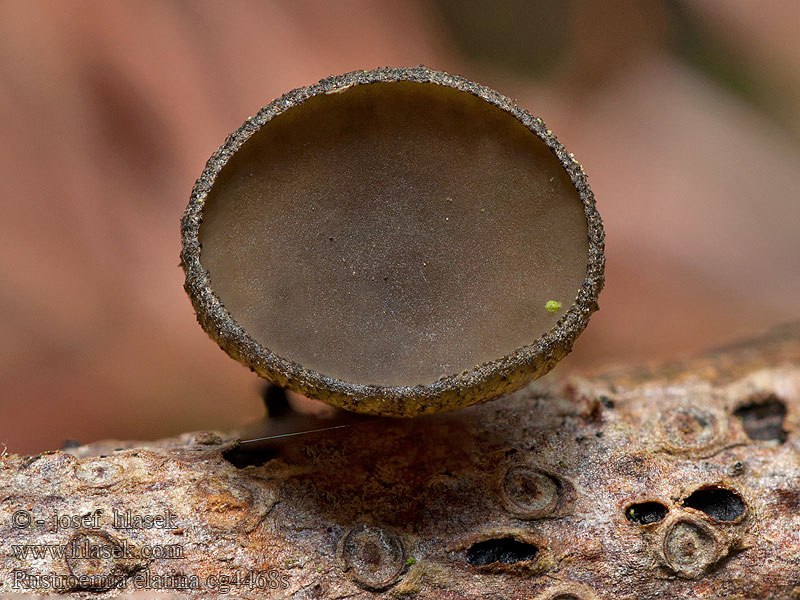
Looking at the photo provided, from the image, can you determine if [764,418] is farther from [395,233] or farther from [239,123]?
[239,123]

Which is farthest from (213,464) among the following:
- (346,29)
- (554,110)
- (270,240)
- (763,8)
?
(763,8)

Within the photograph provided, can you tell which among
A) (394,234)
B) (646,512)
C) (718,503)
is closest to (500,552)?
(646,512)

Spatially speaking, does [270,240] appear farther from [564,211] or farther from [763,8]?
[763,8]

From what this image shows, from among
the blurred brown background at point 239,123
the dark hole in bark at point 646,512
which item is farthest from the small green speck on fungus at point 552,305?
the blurred brown background at point 239,123

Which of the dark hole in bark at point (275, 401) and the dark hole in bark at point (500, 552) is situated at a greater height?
the dark hole in bark at point (275, 401)

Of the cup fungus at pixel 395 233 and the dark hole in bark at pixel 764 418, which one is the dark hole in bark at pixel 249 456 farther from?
the dark hole in bark at pixel 764 418

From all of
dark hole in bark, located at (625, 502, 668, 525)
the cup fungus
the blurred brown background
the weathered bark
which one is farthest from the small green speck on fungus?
the blurred brown background
